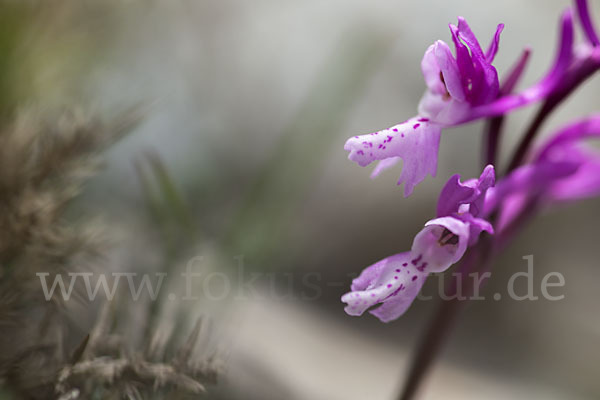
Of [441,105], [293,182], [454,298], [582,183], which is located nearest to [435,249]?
[441,105]

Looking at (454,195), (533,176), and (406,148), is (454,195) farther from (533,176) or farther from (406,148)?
(533,176)

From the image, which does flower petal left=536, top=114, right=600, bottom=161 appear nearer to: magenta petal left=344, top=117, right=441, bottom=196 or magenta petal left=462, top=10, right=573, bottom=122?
magenta petal left=462, top=10, right=573, bottom=122

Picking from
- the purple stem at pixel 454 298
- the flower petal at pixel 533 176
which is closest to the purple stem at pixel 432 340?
the purple stem at pixel 454 298

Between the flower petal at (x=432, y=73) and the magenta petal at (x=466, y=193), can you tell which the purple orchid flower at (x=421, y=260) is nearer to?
the magenta petal at (x=466, y=193)

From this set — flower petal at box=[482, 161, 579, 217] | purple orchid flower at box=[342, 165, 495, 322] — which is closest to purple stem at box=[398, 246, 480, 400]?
flower petal at box=[482, 161, 579, 217]

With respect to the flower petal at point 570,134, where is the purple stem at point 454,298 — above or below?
below

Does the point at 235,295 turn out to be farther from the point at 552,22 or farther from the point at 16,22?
the point at 552,22

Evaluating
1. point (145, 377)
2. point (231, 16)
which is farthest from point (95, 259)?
point (231, 16)
